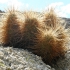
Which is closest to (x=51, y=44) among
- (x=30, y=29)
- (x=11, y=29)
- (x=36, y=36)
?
(x=36, y=36)

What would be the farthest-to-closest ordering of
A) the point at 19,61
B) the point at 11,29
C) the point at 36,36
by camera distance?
the point at 11,29 < the point at 36,36 < the point at 19,61

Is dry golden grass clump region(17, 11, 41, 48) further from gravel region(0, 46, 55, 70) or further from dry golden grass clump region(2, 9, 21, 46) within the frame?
gravel region(0, 46, 55, 70)

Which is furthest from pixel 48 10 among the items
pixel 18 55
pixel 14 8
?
pixel 18 55

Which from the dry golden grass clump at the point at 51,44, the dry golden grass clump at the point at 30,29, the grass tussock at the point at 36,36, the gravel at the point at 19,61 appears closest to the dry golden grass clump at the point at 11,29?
the grass tussock at the point at 36,36

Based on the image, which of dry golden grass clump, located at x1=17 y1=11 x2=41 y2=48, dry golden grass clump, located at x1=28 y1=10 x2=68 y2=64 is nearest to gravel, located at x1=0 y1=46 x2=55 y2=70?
dry golden grass clump, located at x1=28 y1=10 x2=68 y2=64

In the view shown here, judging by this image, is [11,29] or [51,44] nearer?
[51,44]

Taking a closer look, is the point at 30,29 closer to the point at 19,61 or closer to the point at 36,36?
the point at 36,36

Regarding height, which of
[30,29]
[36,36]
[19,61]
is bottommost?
[19,61]

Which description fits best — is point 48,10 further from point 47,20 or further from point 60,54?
point 60,54
